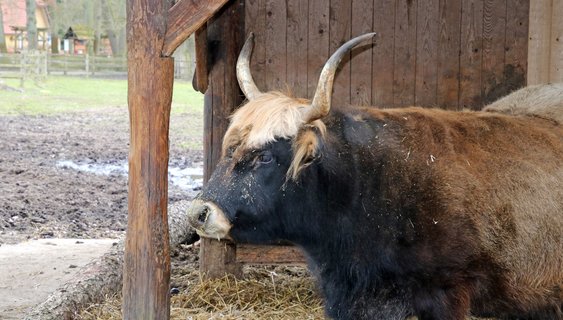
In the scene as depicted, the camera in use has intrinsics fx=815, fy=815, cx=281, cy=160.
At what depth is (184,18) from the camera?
17.6 ft

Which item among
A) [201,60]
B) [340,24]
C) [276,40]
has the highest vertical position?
[340,24]

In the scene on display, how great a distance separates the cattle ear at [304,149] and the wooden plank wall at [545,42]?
334 centimetres

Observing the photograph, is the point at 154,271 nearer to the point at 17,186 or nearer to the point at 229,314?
the point at 229,314

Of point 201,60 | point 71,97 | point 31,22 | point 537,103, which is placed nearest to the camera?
point 537,103

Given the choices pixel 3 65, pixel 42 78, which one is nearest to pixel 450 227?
pixel 42 78

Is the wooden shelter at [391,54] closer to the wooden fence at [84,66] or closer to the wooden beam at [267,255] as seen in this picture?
the wooden beam at [267,255]

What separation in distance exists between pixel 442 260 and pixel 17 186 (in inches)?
348

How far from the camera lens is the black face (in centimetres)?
516

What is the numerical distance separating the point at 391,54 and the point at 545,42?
1.45 metres

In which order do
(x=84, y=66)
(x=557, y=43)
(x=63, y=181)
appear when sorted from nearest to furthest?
1. (x=557, y=43)
2. (x=63, y=181)
3. (x=84, y=66)

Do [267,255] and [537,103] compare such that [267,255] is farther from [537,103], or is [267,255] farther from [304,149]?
[537,103]

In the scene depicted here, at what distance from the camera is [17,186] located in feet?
40.6

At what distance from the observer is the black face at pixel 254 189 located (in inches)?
203

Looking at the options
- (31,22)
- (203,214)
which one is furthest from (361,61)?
(31,22)
